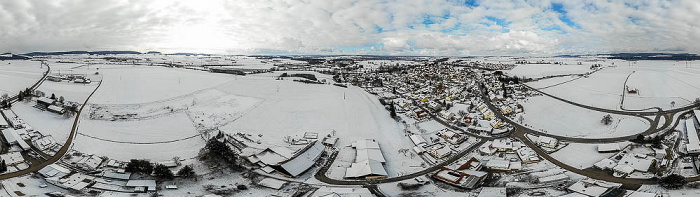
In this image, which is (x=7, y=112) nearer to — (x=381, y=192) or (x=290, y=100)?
(x=290, y=100)

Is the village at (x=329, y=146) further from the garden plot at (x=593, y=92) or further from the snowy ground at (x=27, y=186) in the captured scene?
the garden plot at (x=593, y=92)

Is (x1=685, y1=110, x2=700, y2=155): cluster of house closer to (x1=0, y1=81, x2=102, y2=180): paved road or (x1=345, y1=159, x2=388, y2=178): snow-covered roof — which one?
(x1=345, y1=159, x2=388, y2=178): snow-covered roof

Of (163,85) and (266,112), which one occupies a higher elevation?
(163,85)

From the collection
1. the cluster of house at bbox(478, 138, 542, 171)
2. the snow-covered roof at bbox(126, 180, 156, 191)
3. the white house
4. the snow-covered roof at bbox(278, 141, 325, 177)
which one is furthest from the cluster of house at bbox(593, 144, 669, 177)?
the snow-covered roof at bbox(126, 180, 156, 191)

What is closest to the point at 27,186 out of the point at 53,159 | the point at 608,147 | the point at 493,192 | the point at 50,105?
the point at 53,159

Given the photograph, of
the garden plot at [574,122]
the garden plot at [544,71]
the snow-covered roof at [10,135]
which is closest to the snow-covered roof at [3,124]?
the snow-covered roof at [10,135]

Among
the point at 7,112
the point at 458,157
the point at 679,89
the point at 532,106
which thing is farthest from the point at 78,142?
the point at 679,89
